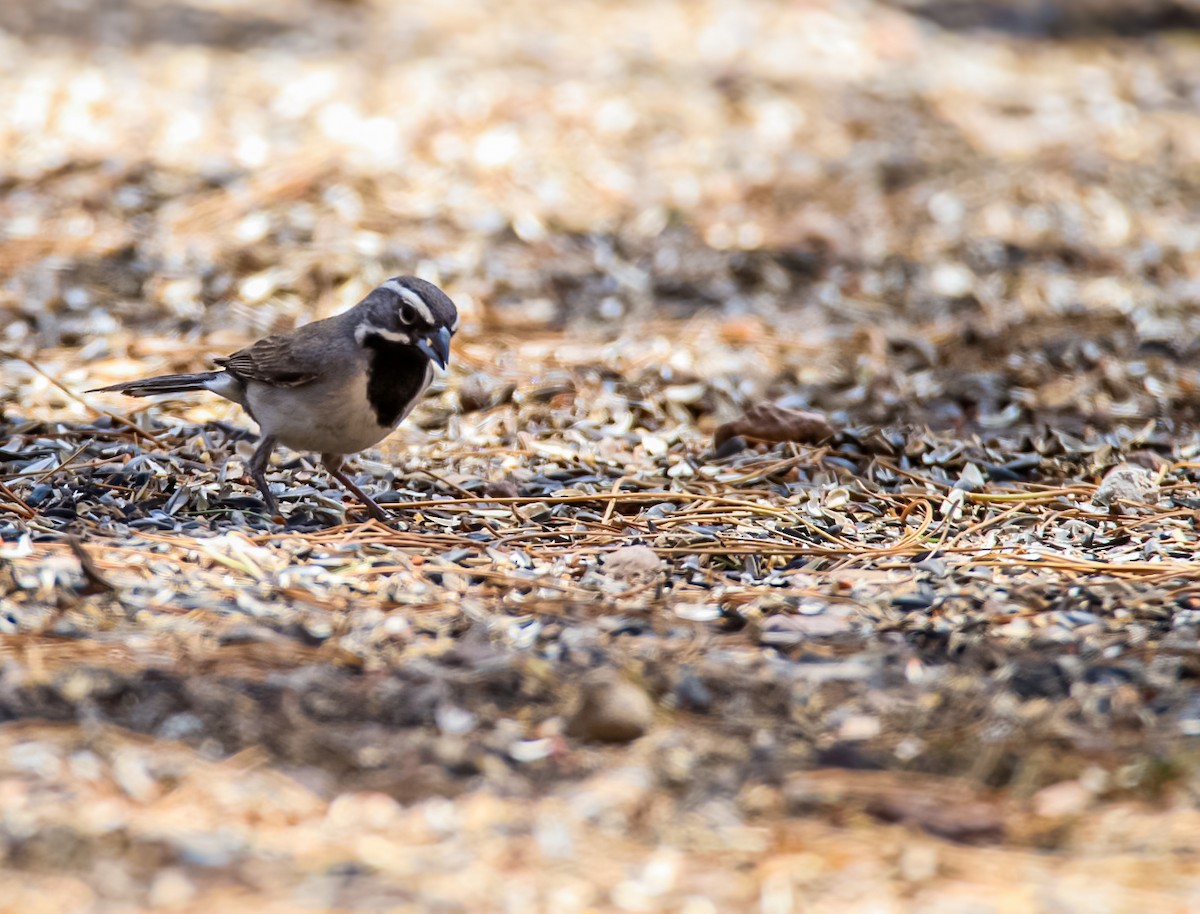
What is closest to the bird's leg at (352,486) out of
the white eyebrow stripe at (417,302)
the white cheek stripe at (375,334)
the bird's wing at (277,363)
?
the bird's wing at (277,363)

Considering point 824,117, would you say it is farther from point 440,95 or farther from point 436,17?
point 436,17

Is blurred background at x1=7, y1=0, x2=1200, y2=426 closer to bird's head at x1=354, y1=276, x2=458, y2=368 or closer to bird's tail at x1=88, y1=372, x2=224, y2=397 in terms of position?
bird's tail at x1=88, y1=372, x2=224, y2=397

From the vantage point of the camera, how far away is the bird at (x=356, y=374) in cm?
498

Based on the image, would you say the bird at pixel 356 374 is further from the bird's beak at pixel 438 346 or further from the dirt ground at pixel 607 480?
the dirt ground at pixel 607 480

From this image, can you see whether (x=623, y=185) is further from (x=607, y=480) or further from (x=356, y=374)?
(x=356, y=374)

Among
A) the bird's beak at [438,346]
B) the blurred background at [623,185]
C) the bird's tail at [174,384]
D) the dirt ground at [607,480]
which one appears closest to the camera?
the dirt ground at [607,480]

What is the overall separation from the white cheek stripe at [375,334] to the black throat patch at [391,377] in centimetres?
2

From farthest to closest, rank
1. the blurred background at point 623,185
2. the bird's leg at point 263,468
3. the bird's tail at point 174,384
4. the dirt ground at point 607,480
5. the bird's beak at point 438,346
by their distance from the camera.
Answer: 1. the blurred background at point 623,185
2. the bird's tail at point 174,384
3. the bird's leg at point 263,468
4. the bird's beak at point 438,346
5. the dirt ground at point 607,480

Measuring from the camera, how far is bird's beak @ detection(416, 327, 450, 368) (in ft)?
16.1

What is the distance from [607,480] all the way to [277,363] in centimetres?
137

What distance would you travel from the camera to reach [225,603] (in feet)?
→ 13.3

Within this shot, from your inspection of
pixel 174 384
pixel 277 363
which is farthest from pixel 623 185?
pixel 277 363

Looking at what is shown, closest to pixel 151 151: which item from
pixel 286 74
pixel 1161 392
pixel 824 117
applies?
pixel 286 74

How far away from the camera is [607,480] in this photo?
561cm
